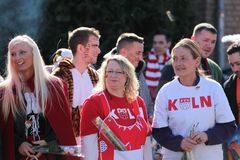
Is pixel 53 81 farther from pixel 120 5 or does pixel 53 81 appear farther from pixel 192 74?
pixel 120 5

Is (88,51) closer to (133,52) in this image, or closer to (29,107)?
(133,52)

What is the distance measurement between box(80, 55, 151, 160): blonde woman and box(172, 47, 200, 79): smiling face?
42 centimetres

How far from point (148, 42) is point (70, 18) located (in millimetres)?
1485

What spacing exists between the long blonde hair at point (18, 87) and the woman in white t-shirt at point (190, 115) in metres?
1.01

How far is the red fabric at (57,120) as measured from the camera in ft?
18.6

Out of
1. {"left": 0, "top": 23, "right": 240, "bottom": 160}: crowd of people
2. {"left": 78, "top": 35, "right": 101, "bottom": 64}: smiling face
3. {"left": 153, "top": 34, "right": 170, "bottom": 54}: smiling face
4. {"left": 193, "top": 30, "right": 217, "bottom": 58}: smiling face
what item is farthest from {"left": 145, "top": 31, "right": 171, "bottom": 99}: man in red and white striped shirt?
{"left": 0, "top": 23, "right": 240, "bottom": 160}: crowd of people

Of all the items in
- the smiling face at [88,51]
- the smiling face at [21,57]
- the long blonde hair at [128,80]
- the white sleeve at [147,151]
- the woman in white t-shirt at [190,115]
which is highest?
the smiling face at [88,51]

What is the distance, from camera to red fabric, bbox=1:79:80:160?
5664mm

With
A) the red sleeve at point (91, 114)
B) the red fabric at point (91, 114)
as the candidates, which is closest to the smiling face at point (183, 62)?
the red fabric at point (91, 114)

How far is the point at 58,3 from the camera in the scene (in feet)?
37.2

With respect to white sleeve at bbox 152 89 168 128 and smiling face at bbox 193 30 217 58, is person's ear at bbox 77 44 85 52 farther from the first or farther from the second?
smiling face at bbox 193 30 217 58

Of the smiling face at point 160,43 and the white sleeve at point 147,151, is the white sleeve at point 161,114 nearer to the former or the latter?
the white sleeve at point 147,151

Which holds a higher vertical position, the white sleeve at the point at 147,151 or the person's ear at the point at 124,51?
the person's ear at the point at 124,51

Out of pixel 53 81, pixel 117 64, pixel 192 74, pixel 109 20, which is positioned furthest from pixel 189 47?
pixel 109 20
